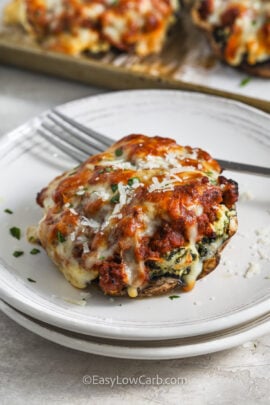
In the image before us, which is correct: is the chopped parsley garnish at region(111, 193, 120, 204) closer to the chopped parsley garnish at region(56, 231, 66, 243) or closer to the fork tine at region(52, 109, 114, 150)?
the chopped parsley garnish at region(56, 231, 66, 243)

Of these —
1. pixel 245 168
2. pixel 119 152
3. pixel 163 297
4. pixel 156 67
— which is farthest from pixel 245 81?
pixel 163 297

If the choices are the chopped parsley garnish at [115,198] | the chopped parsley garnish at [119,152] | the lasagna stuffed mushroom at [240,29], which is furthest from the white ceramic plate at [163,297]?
the lasagna stuffed mushroom at [240,29]

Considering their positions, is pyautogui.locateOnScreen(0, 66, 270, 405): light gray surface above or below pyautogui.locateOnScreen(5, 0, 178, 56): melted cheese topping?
below

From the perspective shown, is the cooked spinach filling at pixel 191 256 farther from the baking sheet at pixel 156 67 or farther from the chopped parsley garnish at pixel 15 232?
the baking sheet at pixel 156 67

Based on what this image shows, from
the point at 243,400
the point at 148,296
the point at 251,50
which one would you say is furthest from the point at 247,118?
the point at 243,400

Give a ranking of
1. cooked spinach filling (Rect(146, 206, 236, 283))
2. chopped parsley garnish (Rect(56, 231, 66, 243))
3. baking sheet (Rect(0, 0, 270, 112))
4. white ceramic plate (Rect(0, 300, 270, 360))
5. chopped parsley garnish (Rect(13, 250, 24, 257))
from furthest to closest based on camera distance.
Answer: baking sheet (Rect(0, 0, 270, 112)) < chopped parsley garnish (Rect(13, 250, 24, 257)) < chopped parsley garnish (Rect(56, 231, 66, 243)) < cooked spinach filling (Rect(146, 206, 236, 283)) < white ceramic plate (Rect(0, 300, 270, 360))

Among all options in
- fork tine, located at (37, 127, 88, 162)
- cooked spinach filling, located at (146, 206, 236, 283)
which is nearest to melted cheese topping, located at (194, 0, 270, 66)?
fork tine, located at (37, 127, 88, 162)

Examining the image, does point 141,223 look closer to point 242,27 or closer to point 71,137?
point 71,137
